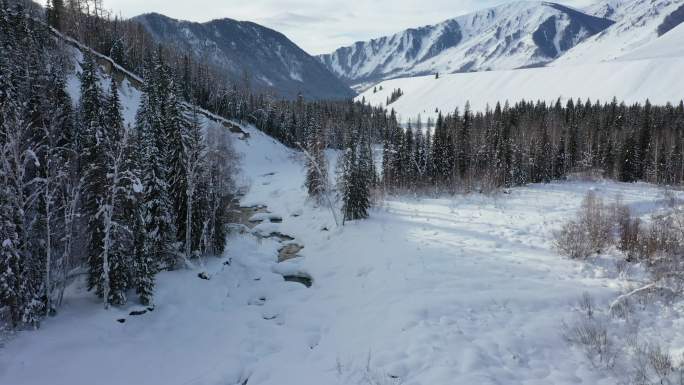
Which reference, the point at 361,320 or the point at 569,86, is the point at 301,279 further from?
the point at 569,86

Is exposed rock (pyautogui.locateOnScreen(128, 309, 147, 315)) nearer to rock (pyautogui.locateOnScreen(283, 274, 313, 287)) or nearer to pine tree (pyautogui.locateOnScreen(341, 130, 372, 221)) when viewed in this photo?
rock (pyautogui.locateOnScreen(283, 274, 313, 287))

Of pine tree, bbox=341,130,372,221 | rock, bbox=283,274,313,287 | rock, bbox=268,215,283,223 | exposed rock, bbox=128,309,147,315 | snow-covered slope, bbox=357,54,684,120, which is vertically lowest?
rock, bbox=283,274,313,287

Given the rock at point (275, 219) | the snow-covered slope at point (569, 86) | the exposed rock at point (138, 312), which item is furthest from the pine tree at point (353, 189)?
the snow-covered slope at point (569, 86)

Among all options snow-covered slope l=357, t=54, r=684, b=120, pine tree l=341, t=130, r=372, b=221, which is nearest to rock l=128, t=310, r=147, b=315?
pine tree l=341, t=130, r=372, b=221

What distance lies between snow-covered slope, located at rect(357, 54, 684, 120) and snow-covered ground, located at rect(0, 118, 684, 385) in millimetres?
128207

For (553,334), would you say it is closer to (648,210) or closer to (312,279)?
(312,279)

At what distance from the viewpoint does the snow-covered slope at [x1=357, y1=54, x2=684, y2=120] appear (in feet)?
425

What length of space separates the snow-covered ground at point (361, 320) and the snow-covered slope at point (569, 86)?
12821cm

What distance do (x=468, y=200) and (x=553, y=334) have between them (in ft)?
96.3

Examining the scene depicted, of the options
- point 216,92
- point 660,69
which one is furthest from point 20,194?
point 660,69

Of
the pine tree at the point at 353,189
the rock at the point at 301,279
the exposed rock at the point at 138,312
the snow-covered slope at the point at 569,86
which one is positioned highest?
the snow-covered slope at the point at 569,86

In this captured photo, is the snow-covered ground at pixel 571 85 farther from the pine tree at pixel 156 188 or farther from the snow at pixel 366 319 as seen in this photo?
the pine tree at pixel 156 188

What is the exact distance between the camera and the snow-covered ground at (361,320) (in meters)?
13.5

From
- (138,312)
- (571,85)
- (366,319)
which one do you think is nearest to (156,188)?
(138,312)
